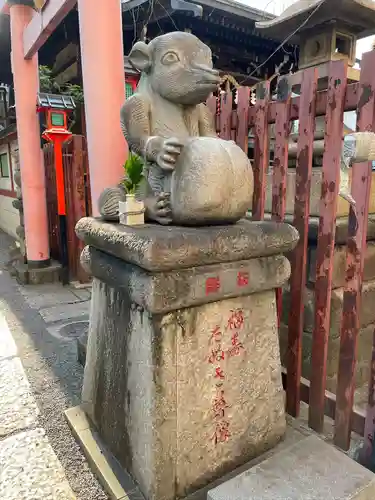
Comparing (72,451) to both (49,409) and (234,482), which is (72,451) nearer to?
(49,409)

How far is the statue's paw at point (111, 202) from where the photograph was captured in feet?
6.05

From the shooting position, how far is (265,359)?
1.76m

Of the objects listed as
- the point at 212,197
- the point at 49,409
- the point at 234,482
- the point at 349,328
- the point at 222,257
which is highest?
the point at 212,197

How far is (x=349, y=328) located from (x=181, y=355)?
0.86 meters

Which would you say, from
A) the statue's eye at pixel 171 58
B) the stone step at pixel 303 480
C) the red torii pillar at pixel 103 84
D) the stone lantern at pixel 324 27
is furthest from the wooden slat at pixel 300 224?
the stone lantern at pixel 324 27

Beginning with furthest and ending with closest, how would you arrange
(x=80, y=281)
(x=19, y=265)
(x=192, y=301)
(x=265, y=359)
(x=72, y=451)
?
(x=19, y=265) < (x=80, y=281) < (x=72, y=451) < (x=265, y=359) < (x=192, y=301)

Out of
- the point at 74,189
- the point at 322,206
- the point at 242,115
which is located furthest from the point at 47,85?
the point at 322,206

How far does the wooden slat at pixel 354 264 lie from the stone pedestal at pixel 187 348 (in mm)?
286

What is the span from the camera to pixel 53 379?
269 centimetres

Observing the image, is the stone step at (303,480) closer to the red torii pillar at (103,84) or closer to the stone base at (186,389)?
the stone base at (186,389)

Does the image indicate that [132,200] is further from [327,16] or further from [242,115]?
[327,16]

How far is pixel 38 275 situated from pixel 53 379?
2788mm

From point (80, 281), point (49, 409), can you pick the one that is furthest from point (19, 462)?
point (80, 281)

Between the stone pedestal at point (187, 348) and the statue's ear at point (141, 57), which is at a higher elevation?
the statue's ear at point (141, 57)
